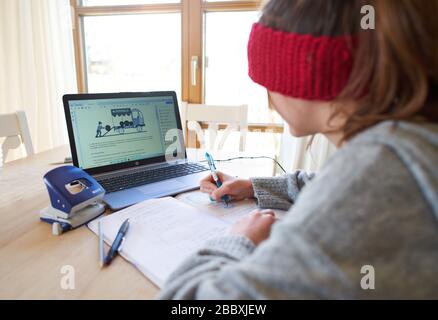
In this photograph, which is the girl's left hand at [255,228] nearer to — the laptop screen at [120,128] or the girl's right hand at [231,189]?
the girl's right hand at [231,189]

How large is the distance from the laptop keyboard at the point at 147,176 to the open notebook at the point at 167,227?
14 centimetres

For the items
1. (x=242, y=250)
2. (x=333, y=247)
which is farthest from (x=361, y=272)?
(x=242, y=250)

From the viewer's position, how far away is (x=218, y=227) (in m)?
0.66

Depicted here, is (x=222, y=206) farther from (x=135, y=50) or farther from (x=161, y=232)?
(x=135, y=50)

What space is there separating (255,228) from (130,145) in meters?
0.59

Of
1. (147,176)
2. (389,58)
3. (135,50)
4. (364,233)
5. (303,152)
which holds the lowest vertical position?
(303,152)

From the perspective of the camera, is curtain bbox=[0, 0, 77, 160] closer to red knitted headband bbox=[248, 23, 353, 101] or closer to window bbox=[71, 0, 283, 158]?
window bbox=[71, 0, 283, 158]

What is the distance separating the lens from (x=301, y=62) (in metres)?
0.45

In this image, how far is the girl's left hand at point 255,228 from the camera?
52 cm

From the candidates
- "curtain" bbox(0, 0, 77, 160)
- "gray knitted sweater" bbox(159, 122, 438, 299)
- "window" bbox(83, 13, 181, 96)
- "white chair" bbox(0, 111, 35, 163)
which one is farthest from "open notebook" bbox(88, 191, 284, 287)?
"curtain" bbox(0, 0, 77, 160)

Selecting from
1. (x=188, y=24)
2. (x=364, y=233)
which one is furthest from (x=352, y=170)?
(x=188, y=24)

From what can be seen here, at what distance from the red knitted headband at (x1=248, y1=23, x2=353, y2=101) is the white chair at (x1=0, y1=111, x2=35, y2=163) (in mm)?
1293

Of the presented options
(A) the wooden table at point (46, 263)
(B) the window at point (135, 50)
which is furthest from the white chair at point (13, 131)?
(B) the window at point (135, 50)

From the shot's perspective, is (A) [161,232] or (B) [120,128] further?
(B) [120,128]
